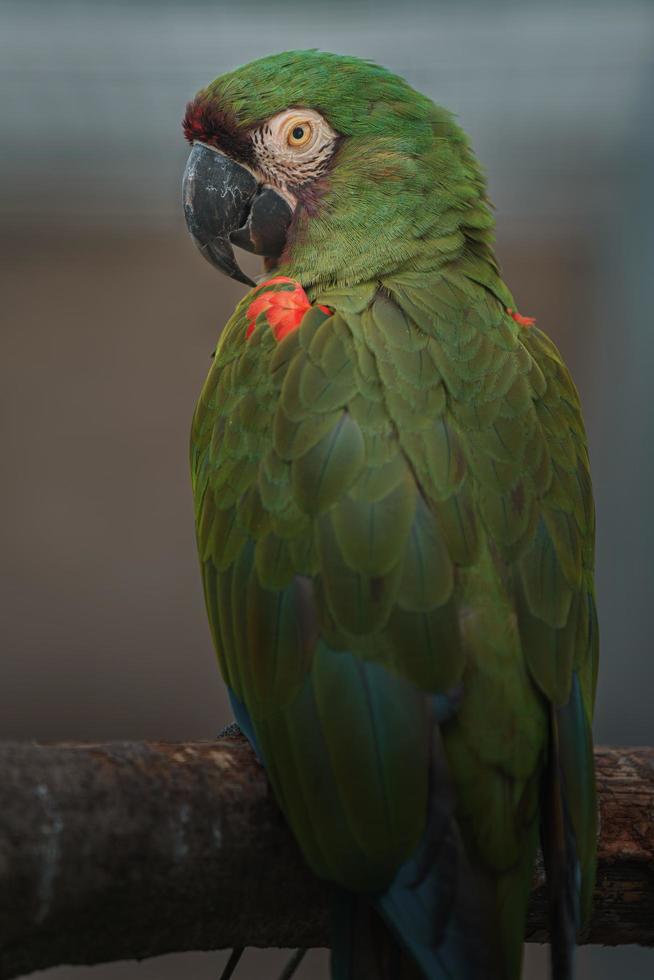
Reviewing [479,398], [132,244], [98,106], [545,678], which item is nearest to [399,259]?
[479,398]

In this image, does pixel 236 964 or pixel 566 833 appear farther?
pixel 236 964

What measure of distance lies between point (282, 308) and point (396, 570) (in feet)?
1.68

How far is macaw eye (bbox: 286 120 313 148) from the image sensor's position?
64.2 inches

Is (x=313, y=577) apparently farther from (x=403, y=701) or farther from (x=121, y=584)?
(x=121, y=584)

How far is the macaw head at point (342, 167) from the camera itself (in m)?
1.56

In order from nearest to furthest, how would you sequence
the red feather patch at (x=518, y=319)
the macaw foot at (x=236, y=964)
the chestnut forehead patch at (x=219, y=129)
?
the macaw foot at (x=236, y=964) → the red feather patch at (x=518, y=319) → the chestnut forehead patch at (x=219, y=129)

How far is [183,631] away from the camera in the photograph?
4145mm

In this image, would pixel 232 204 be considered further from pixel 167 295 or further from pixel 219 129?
pixel 167 295

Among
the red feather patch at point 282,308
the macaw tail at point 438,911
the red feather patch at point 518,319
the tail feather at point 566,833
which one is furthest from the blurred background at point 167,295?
the macaw tail at point 438,911

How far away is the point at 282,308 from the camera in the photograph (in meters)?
1.46

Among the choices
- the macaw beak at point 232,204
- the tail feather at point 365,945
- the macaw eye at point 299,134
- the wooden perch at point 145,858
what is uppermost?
the macaw eye at point 299,134

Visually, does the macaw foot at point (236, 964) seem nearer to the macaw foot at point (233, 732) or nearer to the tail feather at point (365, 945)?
the tail feather at point (365, 945)

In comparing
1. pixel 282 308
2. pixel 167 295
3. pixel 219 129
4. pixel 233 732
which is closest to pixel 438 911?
pixel 233 732

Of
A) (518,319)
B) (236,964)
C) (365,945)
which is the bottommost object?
(236,964)
